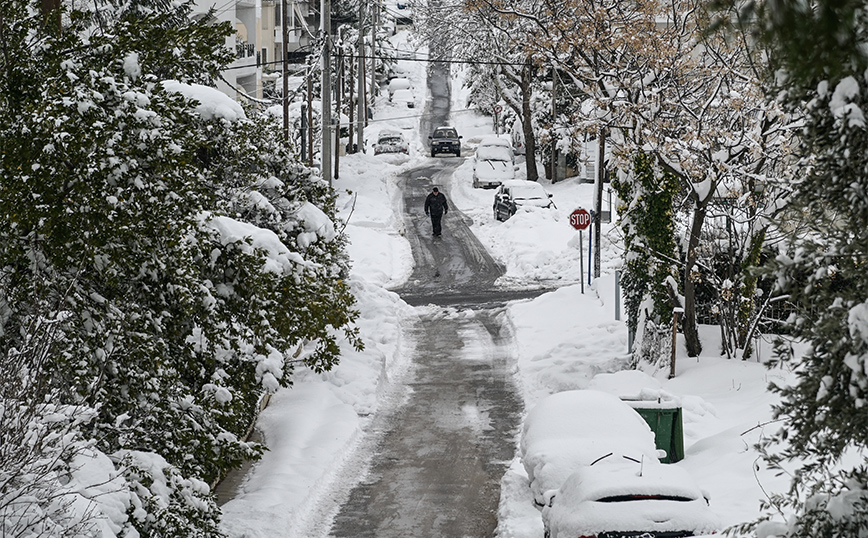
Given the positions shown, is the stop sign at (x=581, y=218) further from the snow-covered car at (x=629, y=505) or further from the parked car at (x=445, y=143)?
the parked car at (x=445, y=143)

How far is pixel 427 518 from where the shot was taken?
40.5 feet

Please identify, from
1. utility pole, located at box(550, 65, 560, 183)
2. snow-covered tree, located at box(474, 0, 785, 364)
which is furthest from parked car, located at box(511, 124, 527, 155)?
snow-covered tree, located at box(474, 0, 785, 364)

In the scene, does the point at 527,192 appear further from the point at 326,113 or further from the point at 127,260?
the point at 127,260

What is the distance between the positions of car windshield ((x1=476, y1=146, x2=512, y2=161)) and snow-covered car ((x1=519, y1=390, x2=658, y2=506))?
35036 millimetres

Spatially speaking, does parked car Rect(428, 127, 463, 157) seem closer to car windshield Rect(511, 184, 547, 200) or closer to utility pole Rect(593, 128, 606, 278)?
car windshield Rect(511, 184, 547, 200)

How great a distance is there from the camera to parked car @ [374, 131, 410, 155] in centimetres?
5519

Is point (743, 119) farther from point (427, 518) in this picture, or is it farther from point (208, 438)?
point (208, 438)

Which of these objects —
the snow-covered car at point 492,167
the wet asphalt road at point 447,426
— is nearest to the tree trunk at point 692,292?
the wet asphalt road at point 447,426

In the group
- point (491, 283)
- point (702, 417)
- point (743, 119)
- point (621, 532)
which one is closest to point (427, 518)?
point (621, 532)

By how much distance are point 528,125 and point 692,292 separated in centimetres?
2858

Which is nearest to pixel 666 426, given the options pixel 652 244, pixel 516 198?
pixel 652 244

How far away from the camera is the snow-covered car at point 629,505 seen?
31.0 feet

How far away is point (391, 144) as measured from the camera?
5544cm

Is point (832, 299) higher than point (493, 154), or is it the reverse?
point (493, 154)
